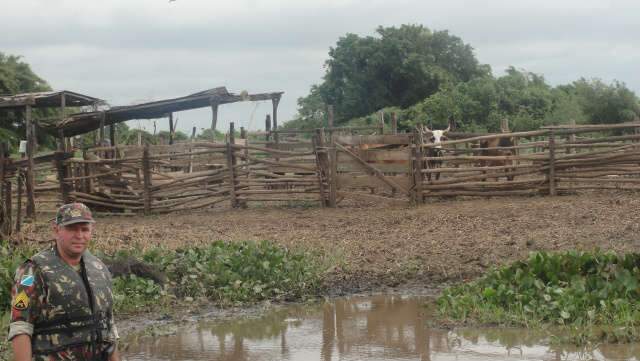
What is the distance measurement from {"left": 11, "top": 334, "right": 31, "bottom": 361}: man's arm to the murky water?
365 cm

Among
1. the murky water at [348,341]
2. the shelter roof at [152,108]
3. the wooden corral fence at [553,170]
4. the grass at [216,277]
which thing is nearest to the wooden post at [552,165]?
the wooden corral fence at [553,170]

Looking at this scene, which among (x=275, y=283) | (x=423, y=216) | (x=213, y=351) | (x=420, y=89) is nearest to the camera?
(x=213, y=351)

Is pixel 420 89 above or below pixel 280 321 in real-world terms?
above

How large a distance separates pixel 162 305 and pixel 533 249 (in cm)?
446

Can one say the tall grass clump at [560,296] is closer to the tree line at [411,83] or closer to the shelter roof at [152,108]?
the shelter roof at [152,108]

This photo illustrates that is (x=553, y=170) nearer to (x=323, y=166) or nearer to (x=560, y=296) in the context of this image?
(x=323, y=166)

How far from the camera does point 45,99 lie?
22.1 metres

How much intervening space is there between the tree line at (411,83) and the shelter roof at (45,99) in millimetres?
11832

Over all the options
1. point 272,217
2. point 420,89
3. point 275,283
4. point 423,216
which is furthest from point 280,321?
point 420,89

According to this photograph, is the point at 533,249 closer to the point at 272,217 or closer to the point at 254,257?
the point at 254,257

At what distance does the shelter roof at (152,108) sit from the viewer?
23125 mm

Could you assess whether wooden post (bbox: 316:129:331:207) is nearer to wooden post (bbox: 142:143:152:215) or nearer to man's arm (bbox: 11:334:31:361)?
wooden post (bbox: 142:143:152:215)

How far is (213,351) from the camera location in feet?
27.0

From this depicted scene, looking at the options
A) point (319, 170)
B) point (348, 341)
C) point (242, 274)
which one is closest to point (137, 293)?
point (242, 274)
